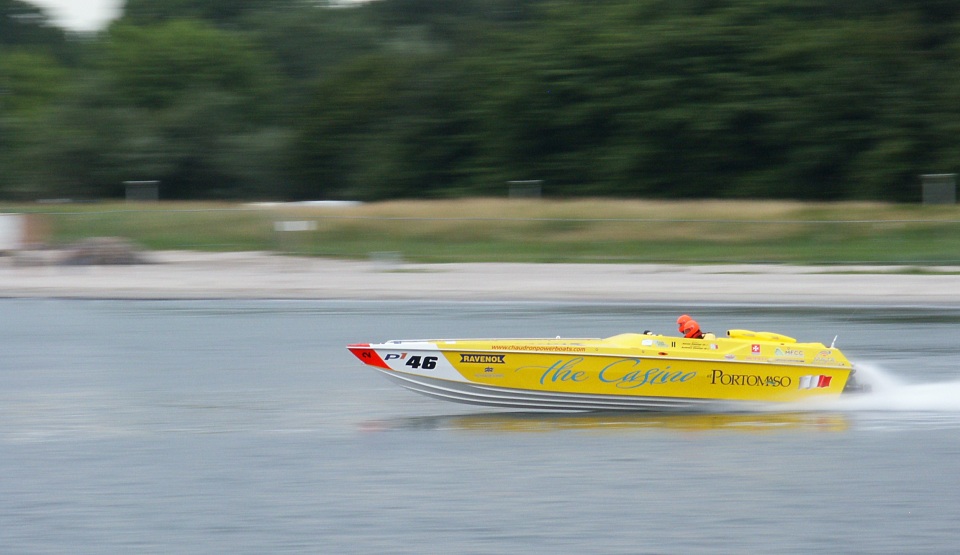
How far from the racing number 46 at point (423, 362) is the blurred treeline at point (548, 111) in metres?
30.4

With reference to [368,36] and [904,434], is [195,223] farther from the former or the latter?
[368,36]

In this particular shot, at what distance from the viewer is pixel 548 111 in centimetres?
4231

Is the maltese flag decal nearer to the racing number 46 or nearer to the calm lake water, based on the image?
the calm lake water

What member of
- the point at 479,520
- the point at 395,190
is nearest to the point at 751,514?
the point at 479,520

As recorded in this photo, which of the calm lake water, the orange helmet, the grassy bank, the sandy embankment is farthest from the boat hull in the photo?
the grassy bank

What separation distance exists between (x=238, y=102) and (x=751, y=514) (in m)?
46.7

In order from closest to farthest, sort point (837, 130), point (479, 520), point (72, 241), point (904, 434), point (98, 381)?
point (479, 520)
point (904, 434)
point (98, 381)
point (72, 241)
point (837, 130)

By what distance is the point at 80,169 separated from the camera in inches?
1874

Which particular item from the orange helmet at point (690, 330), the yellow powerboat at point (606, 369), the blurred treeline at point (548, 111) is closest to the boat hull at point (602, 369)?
the yellow powerboat at point (606, 369)

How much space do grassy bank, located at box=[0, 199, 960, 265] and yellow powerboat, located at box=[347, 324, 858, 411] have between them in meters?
13.7

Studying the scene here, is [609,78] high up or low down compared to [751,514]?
up

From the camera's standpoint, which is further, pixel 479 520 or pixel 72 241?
pixel 72 241

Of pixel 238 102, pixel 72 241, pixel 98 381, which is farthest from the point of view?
pixel 238 102

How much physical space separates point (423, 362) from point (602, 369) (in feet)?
5.45
